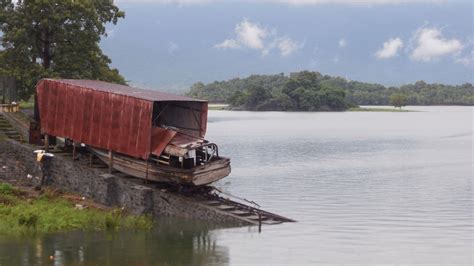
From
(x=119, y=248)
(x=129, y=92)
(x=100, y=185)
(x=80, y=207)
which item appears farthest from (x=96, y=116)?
(x=119, y=248)

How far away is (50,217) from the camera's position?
3366 cm

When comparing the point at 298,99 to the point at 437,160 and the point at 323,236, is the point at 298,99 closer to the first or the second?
the point at 437,160

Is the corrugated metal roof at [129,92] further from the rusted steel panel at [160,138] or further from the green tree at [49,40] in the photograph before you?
the green tree at [49,40]

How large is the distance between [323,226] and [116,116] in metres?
10.3

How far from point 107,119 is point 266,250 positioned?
34.9 ft

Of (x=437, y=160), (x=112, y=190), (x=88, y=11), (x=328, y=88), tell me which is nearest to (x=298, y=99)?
(x=328, y=88)

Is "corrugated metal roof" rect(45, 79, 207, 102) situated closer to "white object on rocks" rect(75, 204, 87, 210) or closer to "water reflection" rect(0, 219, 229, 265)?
"white object on rocks" rect(75, 204, 87, 210)

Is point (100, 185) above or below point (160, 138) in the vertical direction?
below

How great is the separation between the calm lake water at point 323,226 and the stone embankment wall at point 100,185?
28.7 inches

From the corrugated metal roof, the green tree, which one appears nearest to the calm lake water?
the corrugated metal roof

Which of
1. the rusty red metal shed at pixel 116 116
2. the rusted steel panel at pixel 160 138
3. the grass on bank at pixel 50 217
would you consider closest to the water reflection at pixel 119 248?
the grass on bank at pixel 50 217

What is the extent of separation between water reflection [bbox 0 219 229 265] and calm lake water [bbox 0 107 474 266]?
4 centimetres

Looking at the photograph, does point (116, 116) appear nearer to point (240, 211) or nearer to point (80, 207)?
point (80, 207)

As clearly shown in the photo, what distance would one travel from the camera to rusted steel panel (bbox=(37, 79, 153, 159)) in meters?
36.7
